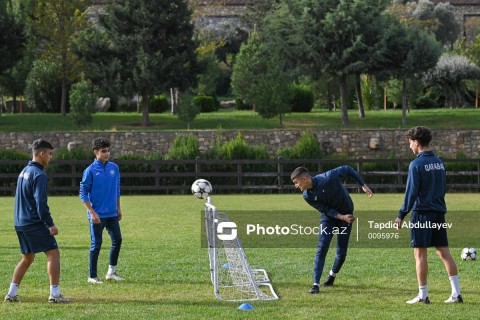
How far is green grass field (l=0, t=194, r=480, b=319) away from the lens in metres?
10.4

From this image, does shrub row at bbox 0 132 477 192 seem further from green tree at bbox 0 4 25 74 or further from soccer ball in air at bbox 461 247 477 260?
soccer ball in air at bbox 461 247 477 260

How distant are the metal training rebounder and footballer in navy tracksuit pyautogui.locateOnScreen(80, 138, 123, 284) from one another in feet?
4.78

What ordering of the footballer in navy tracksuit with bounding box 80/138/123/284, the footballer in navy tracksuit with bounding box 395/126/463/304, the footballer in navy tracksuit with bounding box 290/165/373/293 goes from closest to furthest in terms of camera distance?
the footballer in navy tracksuit with bounding box 395/126/463/304
the footballer in navy tracksuit with bounding box 290/165/373/293
the footballer in navy tracksuit with bounding box 80/138/123/284

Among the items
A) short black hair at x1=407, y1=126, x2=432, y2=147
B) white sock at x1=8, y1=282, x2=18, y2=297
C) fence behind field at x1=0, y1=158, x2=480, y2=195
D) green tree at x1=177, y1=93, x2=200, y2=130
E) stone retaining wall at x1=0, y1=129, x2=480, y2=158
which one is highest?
short black hair at x1=407, y1=126, x2=432, y2=147

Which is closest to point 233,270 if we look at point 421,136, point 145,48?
point 421,136

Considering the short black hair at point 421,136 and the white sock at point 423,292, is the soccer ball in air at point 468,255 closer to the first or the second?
the white sock at point 423,292

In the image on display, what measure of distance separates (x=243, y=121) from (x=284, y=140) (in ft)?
21.1

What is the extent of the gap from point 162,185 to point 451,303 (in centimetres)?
2632

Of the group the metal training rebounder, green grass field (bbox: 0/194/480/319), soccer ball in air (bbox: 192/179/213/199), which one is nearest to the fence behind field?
green grass field (bbox: 0/194/480/319)

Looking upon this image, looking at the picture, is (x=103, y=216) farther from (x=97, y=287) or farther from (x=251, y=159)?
(x=251, y=159)

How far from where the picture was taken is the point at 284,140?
43219mm

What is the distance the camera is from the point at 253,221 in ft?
71.7

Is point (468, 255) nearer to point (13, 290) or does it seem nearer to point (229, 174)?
point (13, 290)

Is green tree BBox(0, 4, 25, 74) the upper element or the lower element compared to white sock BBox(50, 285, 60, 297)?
upper
